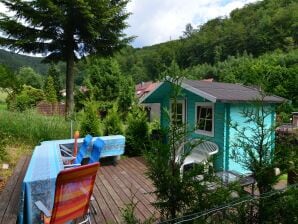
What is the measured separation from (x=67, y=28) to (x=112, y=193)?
992 cm

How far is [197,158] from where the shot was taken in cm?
698

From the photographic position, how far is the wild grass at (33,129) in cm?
901

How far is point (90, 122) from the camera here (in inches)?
340

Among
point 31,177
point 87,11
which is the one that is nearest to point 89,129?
point 31,177

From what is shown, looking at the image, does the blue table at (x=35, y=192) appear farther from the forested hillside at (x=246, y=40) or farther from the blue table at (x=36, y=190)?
the forested hillside at (x=246, y=40)

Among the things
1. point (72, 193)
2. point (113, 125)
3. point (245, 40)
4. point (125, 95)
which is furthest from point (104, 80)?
point (245, 40)

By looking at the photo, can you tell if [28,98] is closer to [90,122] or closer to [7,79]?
[90,122]

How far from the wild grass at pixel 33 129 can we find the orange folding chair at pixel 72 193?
6361 millimetres

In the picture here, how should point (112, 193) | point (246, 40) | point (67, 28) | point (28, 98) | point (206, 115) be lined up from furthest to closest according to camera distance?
point (246, 40) → point (28, 98) → point (67, 28) → point (206, 115) → point (112, 193)

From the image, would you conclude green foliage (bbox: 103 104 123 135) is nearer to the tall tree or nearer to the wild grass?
the wild grass

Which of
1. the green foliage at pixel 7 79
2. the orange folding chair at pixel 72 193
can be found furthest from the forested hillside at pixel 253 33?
the orange folding chair at pixel 72 193

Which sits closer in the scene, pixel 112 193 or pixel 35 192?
pixel 35 192

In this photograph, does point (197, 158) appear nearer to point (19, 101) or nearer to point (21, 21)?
point (21, 21)

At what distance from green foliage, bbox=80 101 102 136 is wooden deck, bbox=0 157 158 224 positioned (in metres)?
1.43
